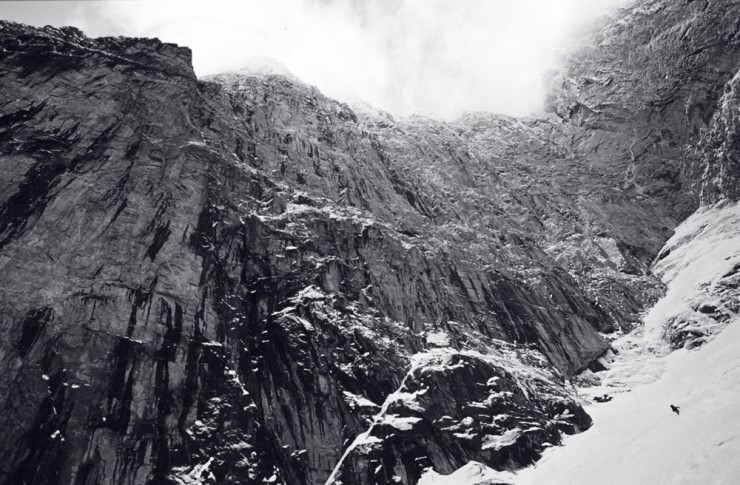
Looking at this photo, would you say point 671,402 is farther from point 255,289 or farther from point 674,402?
point 255,289

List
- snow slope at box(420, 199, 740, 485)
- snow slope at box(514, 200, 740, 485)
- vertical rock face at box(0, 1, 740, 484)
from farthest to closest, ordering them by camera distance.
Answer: vertical rock face at box(0, 1, 740, 484) < snow slope at box(420, 199, 740, 485) < snow slope at box(514, 200, 740, 485)

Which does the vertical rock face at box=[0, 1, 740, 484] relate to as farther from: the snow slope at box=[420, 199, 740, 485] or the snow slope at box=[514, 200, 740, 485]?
the snow slope at box=[514, 200, 740, 485]

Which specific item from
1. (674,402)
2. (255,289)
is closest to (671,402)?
(674,402)

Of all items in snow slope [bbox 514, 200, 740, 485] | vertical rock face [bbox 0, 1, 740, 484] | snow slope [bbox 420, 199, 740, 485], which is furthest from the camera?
vertical rock face [bbox 0, 1, 740, 484]

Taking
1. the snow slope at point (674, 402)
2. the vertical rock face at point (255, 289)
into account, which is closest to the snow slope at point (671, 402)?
the snow slope at point (674, 402)

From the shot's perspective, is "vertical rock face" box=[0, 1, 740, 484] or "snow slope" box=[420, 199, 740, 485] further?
"vertical rock face" box=[0, 1, 740, 484]

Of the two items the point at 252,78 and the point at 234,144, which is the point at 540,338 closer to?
the point at 234,144

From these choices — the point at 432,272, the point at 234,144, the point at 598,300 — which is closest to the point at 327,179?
the point at 234,144

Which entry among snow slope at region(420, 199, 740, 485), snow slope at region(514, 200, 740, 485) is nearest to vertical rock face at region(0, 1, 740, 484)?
snow slope at region(420, 199, 740, 485)
